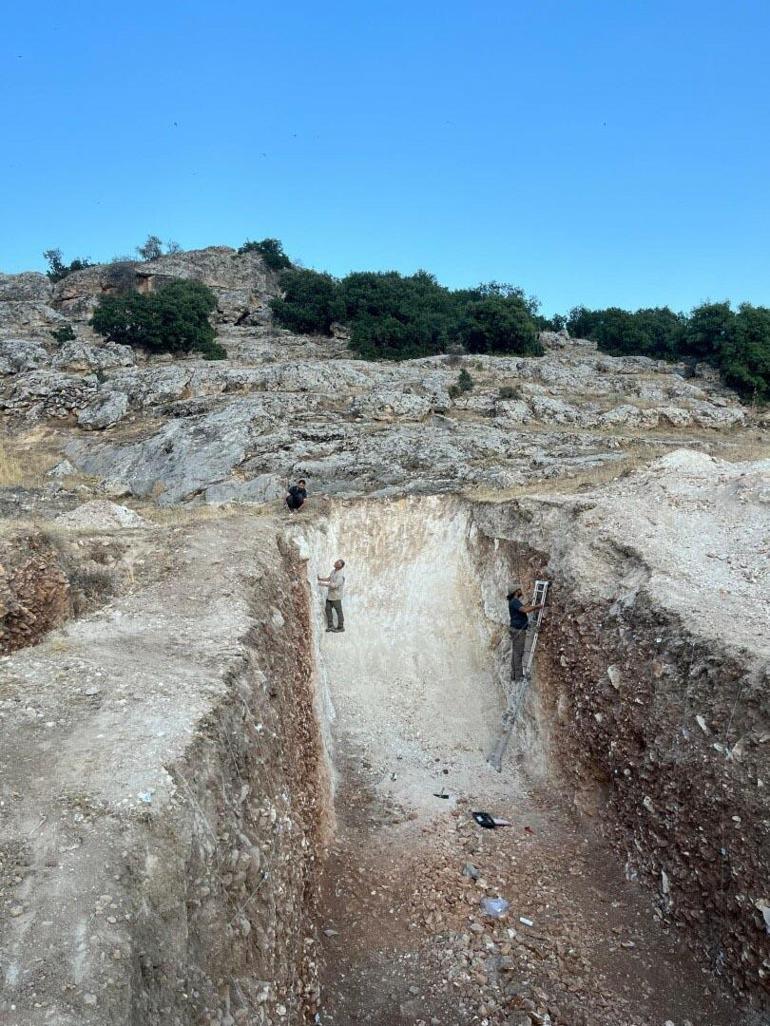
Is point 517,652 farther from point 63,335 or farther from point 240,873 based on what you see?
point 63,335

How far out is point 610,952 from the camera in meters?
9.80

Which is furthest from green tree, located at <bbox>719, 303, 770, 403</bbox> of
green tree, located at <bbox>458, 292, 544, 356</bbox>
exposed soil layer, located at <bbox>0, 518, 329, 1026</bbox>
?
exposed soil layer, located at <bbox>0, 518, 329, 1026</bbox>

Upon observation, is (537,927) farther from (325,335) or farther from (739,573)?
(325,335)

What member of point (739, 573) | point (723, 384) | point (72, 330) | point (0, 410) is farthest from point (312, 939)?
point (72, 330)

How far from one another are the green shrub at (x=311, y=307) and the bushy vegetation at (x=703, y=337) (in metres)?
20.9

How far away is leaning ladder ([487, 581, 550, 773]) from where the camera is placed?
A: 14734 millimetres

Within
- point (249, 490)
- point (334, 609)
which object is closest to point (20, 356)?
point (249, 490)

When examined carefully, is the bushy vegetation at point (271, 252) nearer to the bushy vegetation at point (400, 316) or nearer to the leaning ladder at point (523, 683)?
the bushy vegetation at point (400, 316)

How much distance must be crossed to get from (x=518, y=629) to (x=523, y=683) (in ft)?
3.90

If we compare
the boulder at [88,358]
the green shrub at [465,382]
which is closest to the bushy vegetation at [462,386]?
the green shrub at [465,382]

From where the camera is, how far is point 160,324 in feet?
137

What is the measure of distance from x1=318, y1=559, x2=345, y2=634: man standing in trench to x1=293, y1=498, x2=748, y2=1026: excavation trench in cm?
28

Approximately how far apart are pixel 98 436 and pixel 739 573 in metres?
25.4

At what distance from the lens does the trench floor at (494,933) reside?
891 cm
